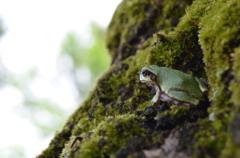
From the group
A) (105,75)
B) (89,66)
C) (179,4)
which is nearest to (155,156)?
(105,75)

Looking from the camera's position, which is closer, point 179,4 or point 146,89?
point 146,89

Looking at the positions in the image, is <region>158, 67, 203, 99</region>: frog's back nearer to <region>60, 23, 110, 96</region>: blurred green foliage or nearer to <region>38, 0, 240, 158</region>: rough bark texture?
<region>38, 0, 240, 158</region>: rough bark texture

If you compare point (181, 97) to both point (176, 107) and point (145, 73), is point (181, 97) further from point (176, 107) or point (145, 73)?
point (145, 73)

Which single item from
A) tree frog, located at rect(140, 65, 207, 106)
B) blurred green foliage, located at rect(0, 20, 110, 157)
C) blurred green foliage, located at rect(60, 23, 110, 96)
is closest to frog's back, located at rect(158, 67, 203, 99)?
tree frog, located at rect(140, 65, 207, 106)

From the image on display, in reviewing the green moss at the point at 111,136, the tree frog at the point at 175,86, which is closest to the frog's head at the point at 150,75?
the tree frog at the point at 175,86

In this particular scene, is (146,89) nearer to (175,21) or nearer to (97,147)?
(97,147)
